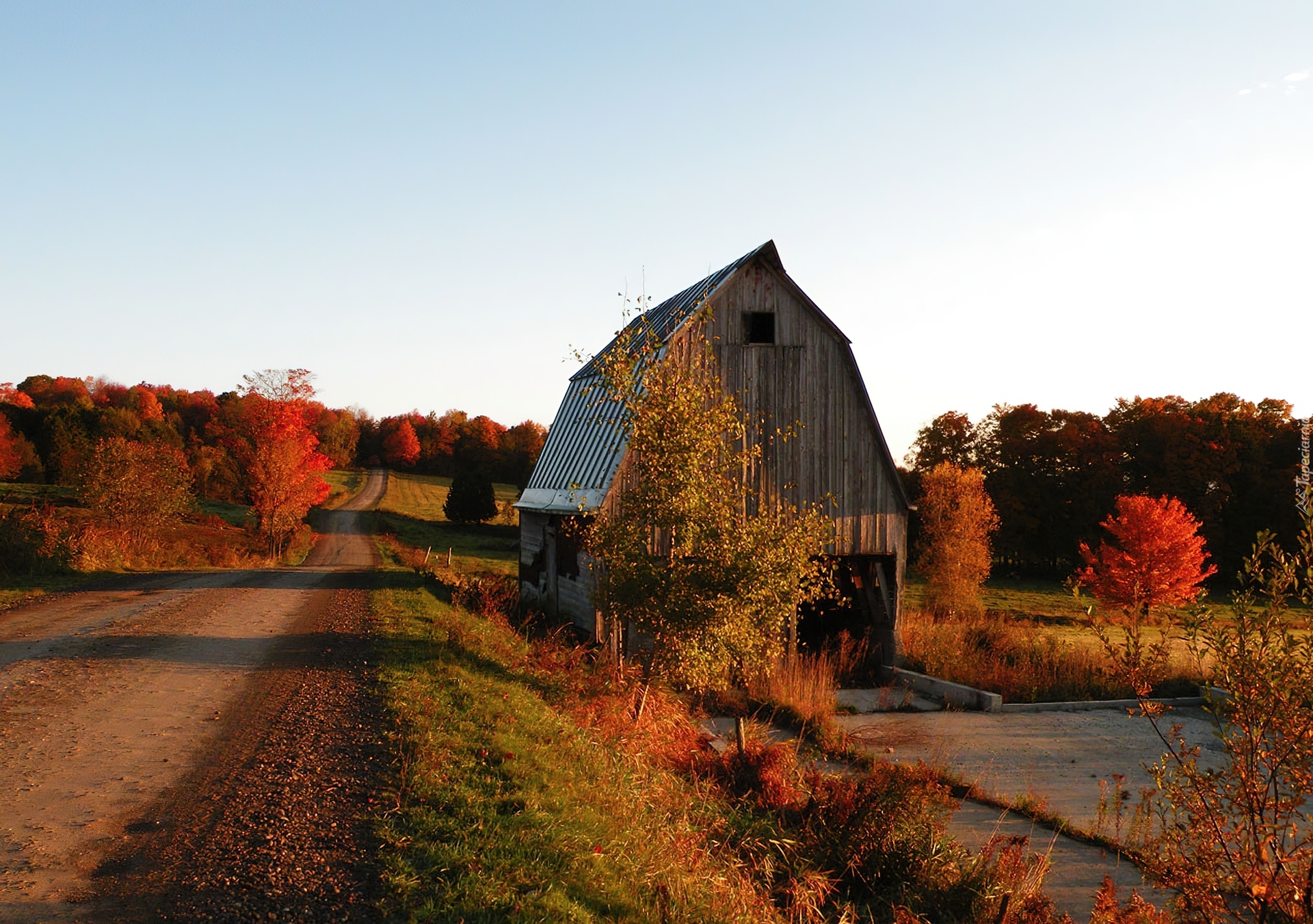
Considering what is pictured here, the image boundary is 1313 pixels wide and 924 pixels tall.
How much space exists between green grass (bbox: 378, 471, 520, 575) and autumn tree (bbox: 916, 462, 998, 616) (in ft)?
55.0

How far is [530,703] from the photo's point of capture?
1008cm

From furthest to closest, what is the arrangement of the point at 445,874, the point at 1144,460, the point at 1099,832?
the point at 1144,460
the point at 1099,832
the point at 445,874

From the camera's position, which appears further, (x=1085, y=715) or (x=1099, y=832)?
(x=1085, y=715)

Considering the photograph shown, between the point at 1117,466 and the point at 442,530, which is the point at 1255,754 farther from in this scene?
the point at 442,530

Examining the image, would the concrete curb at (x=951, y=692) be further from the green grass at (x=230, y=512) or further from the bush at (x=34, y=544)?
the green grass at (x=230, y=512)

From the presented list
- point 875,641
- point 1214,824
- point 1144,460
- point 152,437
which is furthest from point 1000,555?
point 152,437

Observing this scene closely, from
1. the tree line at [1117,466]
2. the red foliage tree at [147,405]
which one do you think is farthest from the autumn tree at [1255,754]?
the red foliage tree at [147,405]

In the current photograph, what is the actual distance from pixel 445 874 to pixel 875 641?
572 inches

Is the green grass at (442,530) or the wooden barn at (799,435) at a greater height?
the wooden barn at (799,435)

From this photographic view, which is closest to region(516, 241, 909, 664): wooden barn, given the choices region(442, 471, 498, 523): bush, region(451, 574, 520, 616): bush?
region(451, 574, 520, 616): bush

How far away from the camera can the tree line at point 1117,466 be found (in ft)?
148

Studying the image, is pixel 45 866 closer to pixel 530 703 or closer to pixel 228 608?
pixel 530 703

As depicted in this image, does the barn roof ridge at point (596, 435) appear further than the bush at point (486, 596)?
No

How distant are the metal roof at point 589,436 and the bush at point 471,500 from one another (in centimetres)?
3842
